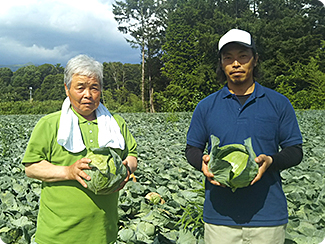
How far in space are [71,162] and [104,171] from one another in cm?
27

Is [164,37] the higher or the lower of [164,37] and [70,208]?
the higher

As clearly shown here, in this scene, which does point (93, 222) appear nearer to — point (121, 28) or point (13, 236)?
point (13, 236)

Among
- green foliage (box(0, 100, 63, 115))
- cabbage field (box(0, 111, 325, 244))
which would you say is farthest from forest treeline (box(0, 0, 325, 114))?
cabbage field (box(0, 111, 325, 244))

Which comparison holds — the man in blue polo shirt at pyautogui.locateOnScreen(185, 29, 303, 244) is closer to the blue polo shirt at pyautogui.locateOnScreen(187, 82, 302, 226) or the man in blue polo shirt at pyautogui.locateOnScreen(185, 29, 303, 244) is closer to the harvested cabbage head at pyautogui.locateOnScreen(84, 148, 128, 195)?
the blue polo shirt at pyautogui.locateOnScreen(187, 82, 302, 226)

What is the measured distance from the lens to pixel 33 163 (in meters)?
1.98

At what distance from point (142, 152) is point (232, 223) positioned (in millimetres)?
5155

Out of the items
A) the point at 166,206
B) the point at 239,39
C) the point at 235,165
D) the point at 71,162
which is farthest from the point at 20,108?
the point at 235,165

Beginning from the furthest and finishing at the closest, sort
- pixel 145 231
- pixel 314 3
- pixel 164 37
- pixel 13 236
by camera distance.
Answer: pixel 164 37 → pixel 314 3 → pixel 13 236 → pixel 145 231

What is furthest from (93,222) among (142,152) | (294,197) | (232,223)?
(142,152)

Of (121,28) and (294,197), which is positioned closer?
(294,197)

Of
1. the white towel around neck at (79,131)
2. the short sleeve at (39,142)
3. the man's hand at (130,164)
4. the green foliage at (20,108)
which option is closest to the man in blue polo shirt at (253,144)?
the man's hand at (130,164)

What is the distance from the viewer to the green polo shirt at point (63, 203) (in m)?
1.97

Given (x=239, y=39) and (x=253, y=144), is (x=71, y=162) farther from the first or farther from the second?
(x=239, y=39)

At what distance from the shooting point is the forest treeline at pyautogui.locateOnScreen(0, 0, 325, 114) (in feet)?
120
